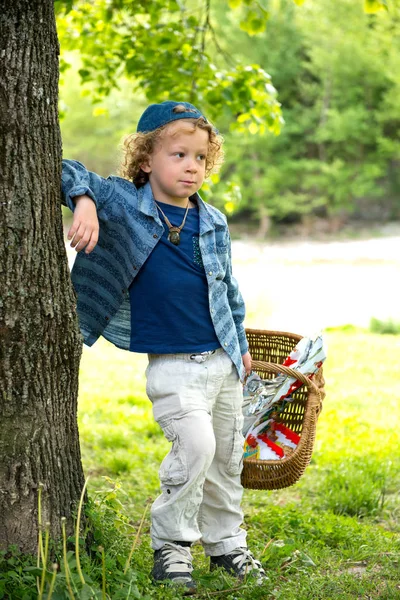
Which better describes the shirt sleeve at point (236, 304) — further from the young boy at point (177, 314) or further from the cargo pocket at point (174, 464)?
the cargo pocket at point (174, 464)

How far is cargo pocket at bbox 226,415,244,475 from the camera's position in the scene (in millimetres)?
2967

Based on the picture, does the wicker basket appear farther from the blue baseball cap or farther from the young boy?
the blue baseball cap

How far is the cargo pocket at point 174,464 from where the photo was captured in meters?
2.71

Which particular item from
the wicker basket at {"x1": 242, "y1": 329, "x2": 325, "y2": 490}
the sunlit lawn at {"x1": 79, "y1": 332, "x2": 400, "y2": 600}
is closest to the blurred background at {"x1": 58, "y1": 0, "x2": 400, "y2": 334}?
the sunlit lawn at {"x1": 79, "y1": 332, "x2": 400, "y2": 600}

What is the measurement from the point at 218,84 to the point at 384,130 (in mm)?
28655

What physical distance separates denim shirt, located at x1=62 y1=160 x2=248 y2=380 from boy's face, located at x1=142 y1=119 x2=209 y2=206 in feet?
0.30

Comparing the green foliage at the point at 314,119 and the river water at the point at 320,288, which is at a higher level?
the green foliage at the point at 314,119

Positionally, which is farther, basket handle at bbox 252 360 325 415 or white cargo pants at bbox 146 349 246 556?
basket handle at bbox 252 360 325 415

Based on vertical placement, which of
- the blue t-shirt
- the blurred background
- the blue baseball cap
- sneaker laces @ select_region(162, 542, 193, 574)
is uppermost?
the blurred background

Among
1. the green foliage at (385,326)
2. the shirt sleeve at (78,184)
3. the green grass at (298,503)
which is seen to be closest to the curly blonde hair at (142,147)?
the shirt sleeve at (78,184)

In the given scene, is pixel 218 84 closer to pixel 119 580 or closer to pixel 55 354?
pixel 55 354

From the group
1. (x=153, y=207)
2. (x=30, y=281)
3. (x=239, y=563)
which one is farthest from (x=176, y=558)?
(x=153, y=207)

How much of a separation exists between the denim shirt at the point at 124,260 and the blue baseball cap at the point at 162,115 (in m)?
0.23

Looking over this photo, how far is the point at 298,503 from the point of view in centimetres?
394
